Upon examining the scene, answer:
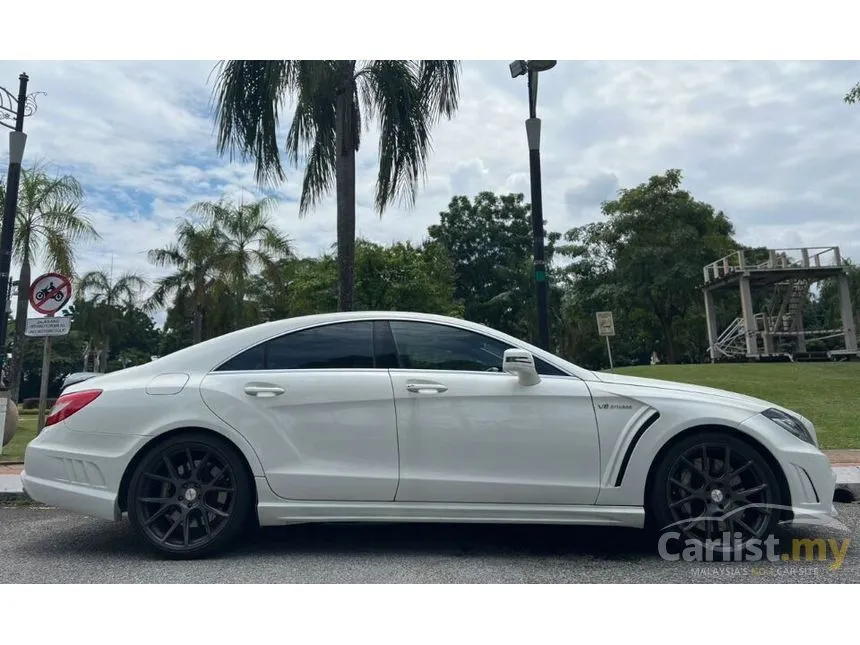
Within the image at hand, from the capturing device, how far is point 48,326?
803cm

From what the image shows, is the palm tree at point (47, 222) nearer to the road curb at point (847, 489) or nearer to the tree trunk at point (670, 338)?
the road curb at point (847, 489)

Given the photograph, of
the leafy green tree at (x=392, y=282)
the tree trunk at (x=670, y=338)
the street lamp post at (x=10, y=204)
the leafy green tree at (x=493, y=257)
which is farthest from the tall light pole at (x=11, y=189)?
the tree trunk at (x=670, y=338)

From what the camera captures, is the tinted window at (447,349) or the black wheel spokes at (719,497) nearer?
the black wheel spokes at (719,497)

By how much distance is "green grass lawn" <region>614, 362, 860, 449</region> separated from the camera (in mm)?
9938

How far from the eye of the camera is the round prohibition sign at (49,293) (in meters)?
8.08

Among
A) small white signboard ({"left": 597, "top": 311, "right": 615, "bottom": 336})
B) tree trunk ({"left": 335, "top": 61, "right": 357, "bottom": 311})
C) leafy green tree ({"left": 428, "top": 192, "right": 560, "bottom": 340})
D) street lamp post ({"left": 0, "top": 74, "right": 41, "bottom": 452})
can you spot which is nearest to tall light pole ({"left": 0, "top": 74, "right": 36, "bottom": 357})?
street lamp post ({"left": 0, "top": 74, "right": 41, "bottom": 452})

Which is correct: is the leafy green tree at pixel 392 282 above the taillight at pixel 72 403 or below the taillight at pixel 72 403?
above

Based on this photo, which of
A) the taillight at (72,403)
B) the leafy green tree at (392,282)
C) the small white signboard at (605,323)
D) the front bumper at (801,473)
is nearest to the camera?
the front bumper at (801,473)

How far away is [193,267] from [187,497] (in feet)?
84.3

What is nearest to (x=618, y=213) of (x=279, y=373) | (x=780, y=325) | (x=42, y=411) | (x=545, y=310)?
(x=780, y=325)

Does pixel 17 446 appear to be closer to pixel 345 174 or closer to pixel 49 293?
pixel 49 293

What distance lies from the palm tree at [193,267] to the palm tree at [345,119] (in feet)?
61.9

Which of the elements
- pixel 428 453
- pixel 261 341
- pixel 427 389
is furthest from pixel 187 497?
pixel 427 389

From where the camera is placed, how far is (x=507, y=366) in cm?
379
